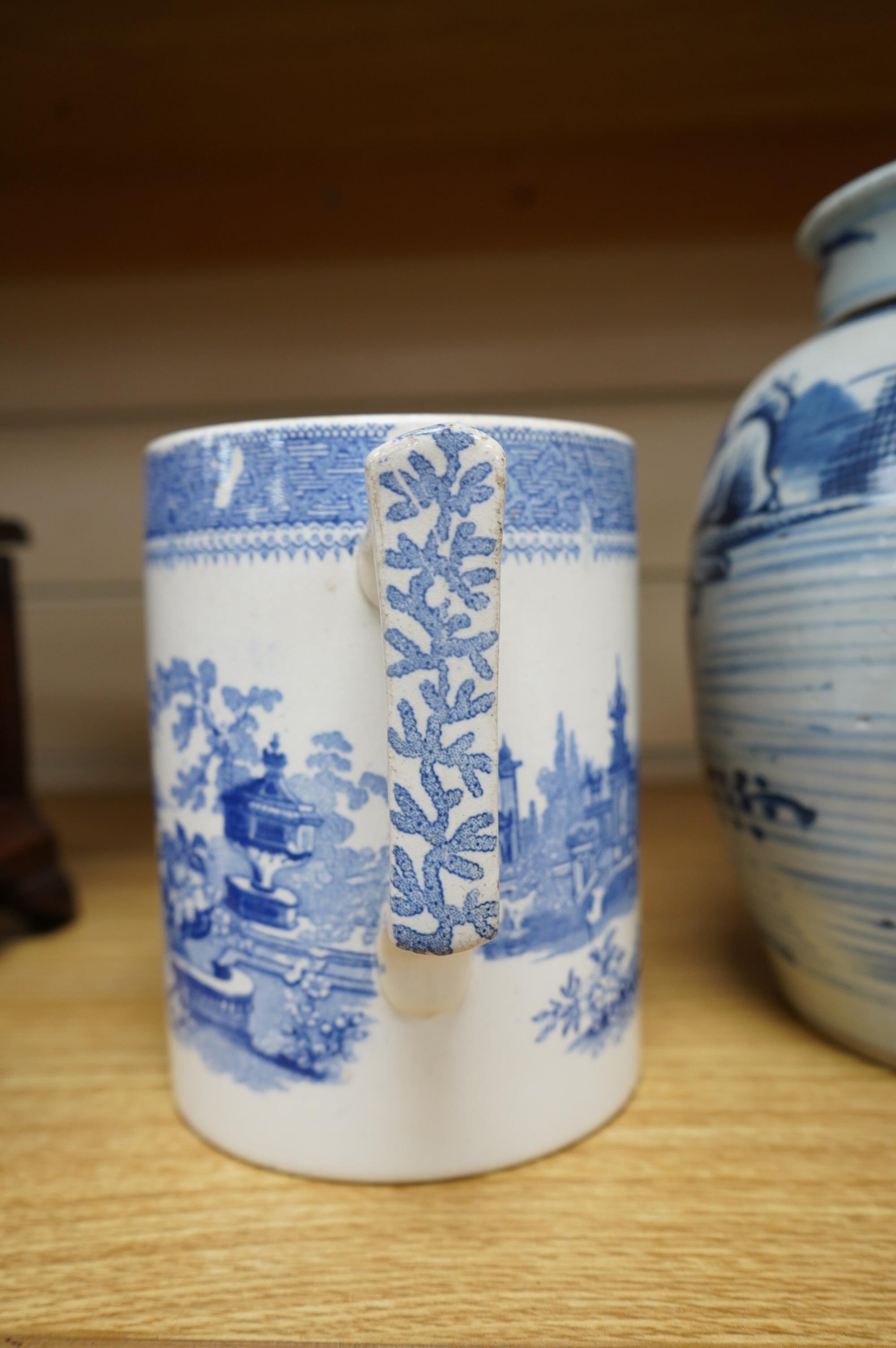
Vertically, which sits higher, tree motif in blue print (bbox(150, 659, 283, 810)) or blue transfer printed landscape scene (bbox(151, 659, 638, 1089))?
tree motif in blue print (bbox(150, 659, 283, 810))

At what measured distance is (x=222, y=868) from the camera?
0.30 meters

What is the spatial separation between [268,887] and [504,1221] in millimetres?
107

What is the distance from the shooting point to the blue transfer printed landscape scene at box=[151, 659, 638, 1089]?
28cm

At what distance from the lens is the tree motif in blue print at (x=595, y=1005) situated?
0.30 m

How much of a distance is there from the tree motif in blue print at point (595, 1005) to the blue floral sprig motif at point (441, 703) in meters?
0.09

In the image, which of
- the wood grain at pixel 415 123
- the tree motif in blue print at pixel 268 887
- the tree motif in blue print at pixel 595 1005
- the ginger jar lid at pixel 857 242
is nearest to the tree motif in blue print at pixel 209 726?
the tree motif in blue print at pixel 268 887

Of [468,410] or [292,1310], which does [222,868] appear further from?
[468,410]

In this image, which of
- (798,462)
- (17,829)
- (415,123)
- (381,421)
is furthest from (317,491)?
(415,123)

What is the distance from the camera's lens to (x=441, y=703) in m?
0.23

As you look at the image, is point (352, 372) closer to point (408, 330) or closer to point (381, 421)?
point (408, 330)

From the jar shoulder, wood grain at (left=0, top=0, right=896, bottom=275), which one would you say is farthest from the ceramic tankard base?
wood grain at (left=0, top=0, right=896, bottom=275)

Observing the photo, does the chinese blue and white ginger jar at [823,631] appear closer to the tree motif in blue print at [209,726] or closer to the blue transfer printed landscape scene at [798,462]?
the blue transfer printed landscape scene at [798,462]

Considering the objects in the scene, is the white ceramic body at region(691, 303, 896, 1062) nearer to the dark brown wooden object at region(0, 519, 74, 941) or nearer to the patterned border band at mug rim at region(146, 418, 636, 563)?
the patterned border band at mug rim at region(146, 418, 636, 563)

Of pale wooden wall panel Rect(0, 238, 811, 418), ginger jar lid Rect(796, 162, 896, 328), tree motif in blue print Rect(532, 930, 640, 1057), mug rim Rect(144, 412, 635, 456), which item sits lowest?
tree motif in blue print Rect(532, 930, 640, 1057)
